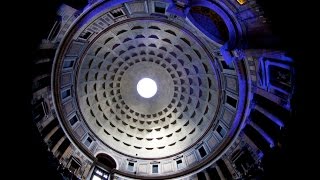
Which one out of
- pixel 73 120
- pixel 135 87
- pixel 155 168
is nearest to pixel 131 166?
pixel 155 168

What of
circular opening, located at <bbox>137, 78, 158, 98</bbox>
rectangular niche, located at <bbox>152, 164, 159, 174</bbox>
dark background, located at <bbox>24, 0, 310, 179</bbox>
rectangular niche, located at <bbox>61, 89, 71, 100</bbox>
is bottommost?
dark background, located at <bbox>24, 0, 310, 179</bbox>

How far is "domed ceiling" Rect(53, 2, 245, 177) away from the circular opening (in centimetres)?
53

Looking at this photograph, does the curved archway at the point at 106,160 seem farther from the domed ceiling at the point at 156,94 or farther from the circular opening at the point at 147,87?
the circular opening at the point at 147,87

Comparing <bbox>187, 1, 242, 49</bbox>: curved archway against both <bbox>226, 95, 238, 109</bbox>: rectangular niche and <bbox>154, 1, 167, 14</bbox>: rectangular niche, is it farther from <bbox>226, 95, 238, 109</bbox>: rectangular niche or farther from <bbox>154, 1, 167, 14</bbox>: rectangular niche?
<bbox>226, 95, 238, 109</bbox>: rectangular niche

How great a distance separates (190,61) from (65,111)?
1387cm

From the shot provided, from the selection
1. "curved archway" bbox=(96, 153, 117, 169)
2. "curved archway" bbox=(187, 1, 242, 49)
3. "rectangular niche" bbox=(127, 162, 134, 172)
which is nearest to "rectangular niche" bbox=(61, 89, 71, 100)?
"curved archway" bbox=(96, 153, 117, 169)

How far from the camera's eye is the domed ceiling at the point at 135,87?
25.0 m

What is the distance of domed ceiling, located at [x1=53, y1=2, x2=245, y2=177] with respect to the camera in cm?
2503

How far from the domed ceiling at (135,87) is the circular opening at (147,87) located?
53cm

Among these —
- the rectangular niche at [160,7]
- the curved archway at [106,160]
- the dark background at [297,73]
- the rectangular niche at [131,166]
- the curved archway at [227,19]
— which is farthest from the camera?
the rectangular niche at [131,166]

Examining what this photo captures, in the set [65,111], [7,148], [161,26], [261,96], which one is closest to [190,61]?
[161,26]

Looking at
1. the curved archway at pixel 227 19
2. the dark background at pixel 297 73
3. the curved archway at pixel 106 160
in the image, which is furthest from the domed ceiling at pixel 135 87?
the dark background at pixel 297 73

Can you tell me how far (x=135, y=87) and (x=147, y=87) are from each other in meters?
1.62

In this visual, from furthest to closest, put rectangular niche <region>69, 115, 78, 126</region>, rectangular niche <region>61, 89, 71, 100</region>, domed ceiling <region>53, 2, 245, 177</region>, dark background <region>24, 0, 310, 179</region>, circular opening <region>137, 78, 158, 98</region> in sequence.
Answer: circular opening <region>137, 78, 158, 98</region> < rectangular niche <region>69, 115, 78, 126</region> < rectangular niche <region>61, 89, 71, 100</region> < domed ceiling <region>53, 2, 245, 177</region> < dark background <region>24, 0, 310, 179</region>
